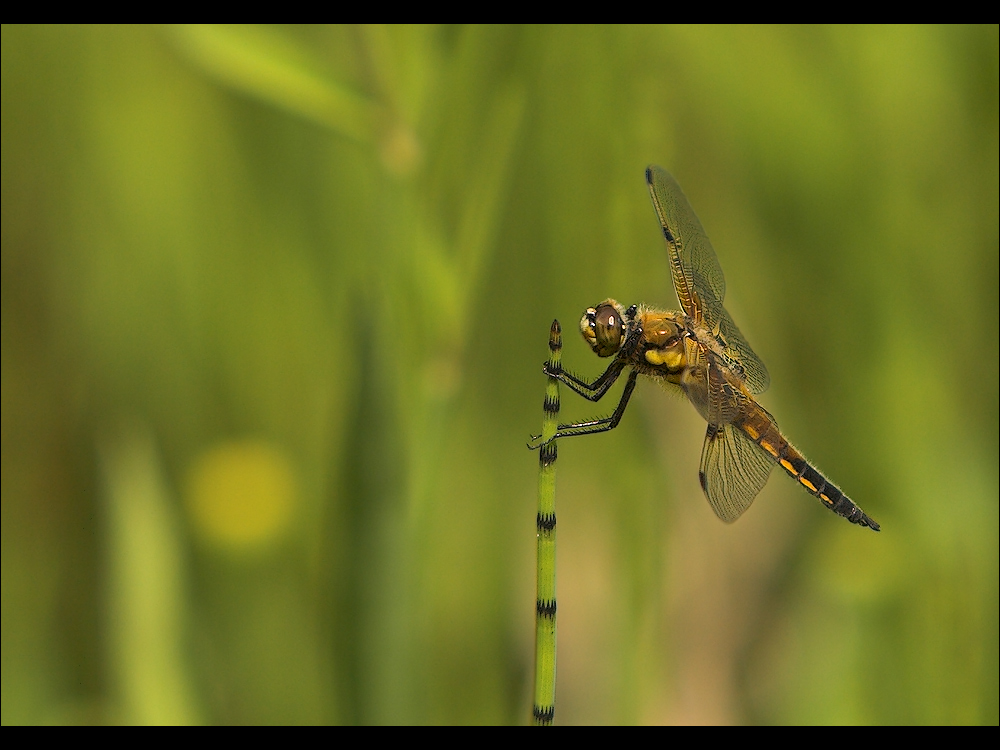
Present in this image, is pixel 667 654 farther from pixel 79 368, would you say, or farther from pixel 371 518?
pixel 79 368

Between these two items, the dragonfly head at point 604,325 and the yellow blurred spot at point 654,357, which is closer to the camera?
the dragonfly head at point 604,325

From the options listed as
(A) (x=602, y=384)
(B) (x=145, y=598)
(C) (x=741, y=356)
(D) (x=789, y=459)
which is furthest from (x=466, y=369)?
(B) (x=145, y=598)

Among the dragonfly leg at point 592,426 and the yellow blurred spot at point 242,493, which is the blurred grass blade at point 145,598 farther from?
the dragonfly leg at point 592,426

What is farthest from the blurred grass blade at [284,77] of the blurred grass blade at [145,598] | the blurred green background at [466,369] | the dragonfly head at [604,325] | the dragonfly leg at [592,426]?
the blurred grass blade at [145,598]

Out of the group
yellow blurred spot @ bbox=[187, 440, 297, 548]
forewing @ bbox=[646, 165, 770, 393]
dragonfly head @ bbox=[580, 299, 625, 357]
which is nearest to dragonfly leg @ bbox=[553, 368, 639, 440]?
dragonfly head @ bbox=[580, 299, 625, 357]

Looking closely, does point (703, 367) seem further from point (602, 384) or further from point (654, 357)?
point (602, 384)

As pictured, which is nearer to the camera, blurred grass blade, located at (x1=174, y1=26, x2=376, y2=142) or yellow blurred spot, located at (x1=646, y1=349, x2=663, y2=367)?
blurred grass blade, located at (x1=174, y1=26, x2=376, y2=142)

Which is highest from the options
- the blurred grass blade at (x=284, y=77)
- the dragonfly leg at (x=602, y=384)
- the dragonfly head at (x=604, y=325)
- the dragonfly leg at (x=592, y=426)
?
the blurred grass blade at (x=284, y=77)

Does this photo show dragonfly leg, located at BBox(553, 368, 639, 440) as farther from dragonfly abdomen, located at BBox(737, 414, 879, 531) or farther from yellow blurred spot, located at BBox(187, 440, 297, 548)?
yellow blurred spot, located at BBox(187, 440, 297, 548)
